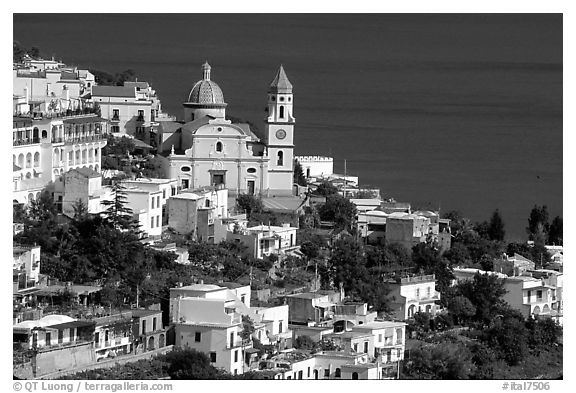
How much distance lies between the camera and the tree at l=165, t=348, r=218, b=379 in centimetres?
2180

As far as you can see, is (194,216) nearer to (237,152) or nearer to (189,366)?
(237,152)

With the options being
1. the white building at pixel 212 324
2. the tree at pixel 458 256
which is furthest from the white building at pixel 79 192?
the tree at pixel 458 256

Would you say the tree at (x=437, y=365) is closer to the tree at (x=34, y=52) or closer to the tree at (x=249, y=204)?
the tree at (x=249, y=204)

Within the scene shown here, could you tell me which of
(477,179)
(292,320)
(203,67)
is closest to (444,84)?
(477,179)

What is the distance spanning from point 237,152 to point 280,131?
0.76 metres

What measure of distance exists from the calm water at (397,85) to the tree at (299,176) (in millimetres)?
1448

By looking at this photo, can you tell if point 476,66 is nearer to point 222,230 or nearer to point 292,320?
point 222,230

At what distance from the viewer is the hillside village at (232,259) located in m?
22.8

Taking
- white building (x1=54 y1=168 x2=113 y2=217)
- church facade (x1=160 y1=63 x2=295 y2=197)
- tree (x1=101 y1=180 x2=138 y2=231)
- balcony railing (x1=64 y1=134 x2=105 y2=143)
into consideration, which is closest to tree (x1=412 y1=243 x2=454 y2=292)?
church facade (x1=160 y1=63 x2=295 y2=197)

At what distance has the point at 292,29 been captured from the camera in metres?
32.1

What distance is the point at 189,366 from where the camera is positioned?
22.0m

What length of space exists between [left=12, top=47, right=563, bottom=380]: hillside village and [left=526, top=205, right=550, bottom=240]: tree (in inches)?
1.2

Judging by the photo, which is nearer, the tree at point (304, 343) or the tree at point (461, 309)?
the tree at point (304, 343)

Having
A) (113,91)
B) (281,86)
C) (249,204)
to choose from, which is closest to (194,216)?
(249,204)
